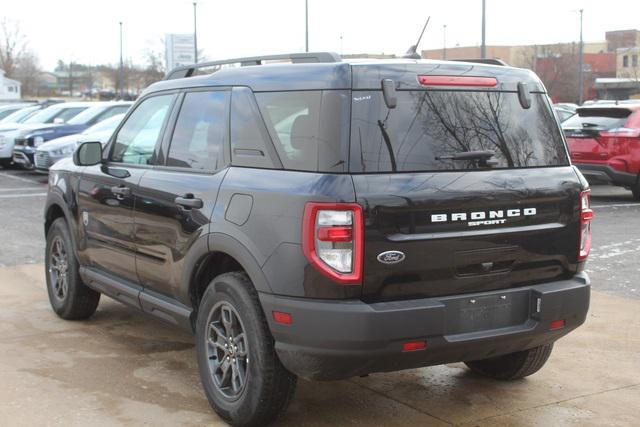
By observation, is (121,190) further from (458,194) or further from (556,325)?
(556,325)

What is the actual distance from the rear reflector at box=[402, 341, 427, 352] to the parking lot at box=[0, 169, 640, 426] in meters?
0.77

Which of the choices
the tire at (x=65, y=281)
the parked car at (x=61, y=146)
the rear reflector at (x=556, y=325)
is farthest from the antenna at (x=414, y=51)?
the parked car at (x=61, y=146)

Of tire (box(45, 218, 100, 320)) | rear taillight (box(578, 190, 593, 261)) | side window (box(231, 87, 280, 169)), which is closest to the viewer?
side window (box(231, 87, 280, 169))

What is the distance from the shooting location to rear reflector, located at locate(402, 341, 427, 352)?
144 inches

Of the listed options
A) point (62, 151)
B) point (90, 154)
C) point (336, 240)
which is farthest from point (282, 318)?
point (62, 151)

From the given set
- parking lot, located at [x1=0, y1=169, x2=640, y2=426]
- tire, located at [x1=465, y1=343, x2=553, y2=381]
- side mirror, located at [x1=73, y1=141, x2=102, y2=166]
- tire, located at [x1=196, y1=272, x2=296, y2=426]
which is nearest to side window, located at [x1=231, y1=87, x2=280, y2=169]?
tire, located at [x1=196, y1=272, x2=296, y2=426]

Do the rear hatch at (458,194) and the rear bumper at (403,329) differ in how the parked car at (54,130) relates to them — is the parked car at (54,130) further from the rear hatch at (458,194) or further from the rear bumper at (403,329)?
the rear bumper at (403,329)

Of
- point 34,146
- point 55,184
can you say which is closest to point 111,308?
point 55,184

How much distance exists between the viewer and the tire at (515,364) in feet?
15.6

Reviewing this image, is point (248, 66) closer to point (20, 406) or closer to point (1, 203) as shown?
point (20, 406)

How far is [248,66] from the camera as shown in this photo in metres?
4.47

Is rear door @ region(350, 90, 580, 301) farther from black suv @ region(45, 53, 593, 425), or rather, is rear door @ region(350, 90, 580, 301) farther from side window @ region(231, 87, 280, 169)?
side window @ region(231, 87, 280, 169)

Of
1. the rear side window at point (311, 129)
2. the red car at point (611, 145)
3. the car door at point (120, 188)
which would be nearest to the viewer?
the rear side window at point (311, 129)

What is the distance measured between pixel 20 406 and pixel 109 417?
0.54m
